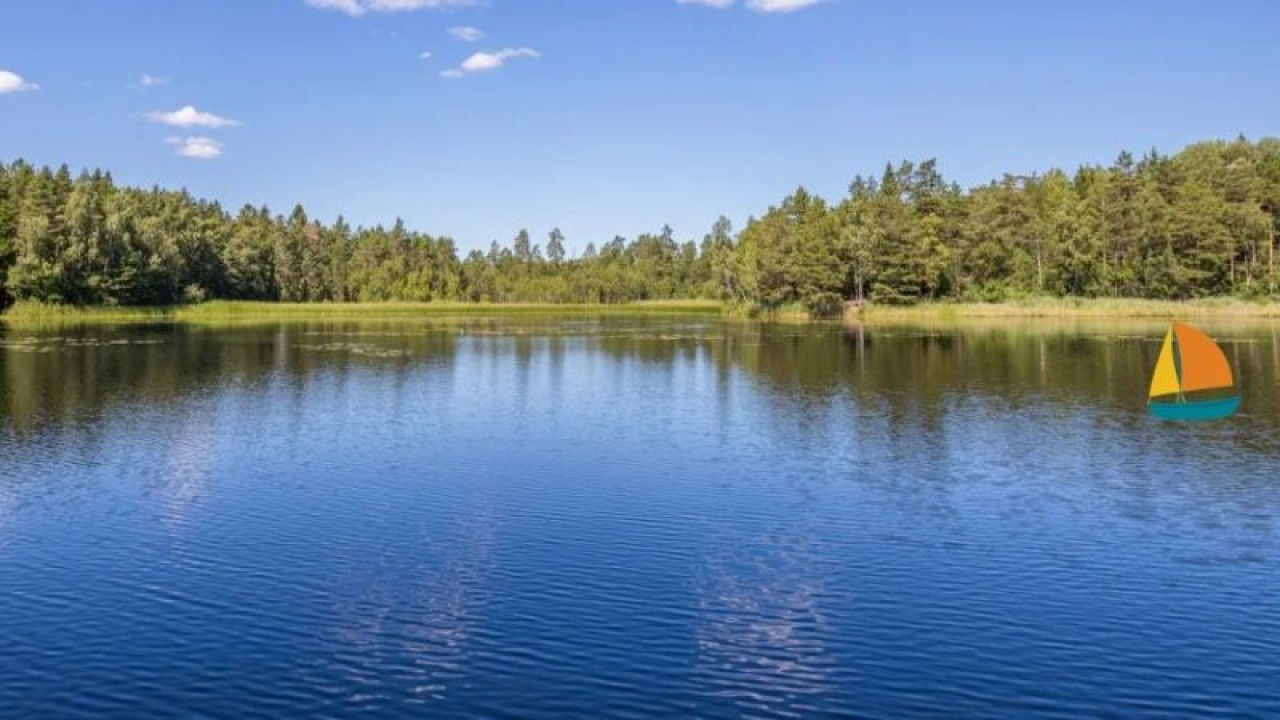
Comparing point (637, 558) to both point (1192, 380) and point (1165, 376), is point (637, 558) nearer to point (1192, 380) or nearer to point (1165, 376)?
point (1192, 380)

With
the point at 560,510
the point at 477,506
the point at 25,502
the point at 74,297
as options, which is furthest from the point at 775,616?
the point at 74,297

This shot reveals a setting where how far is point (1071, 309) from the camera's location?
13200 centimetres

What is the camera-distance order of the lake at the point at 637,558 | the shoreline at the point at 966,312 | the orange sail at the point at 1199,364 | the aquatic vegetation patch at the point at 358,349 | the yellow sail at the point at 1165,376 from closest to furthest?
the lake at the point at 637,558 → the orange sail at the point at 1199,364 → the yellow sail at the point at 1165,376 → the aquatic vegetation patch at the point at 358,349 → the shoreline at the point at 966,312

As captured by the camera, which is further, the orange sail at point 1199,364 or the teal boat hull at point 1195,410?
the teal boat hull at point 1195,410

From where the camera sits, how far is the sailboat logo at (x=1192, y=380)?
34156 mm

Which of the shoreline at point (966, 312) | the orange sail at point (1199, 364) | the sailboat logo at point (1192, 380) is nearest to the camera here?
Answer: the sailboat logo at point (1192, 380)

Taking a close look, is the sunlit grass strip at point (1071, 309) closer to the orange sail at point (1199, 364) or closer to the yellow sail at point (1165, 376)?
the yellow sail at point (1165, 376)

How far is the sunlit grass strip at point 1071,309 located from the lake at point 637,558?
89686 mm

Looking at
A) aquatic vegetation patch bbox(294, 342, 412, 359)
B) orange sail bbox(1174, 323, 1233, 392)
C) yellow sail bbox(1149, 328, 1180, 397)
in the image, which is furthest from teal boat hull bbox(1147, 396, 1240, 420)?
aquatic vegetation patch bbox(294, 342, 412, 359)

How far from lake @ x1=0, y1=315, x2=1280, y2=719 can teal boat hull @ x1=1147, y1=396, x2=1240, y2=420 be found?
135 cm

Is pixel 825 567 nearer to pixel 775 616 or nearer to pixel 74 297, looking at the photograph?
pixel 775 616

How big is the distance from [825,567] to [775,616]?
3.29 m

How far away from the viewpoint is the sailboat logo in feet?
112

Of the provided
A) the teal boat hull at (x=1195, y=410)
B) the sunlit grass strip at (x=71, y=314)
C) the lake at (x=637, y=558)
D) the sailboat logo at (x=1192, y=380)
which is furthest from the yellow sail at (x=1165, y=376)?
the sunlit grass strip at (x=71, y=314)
